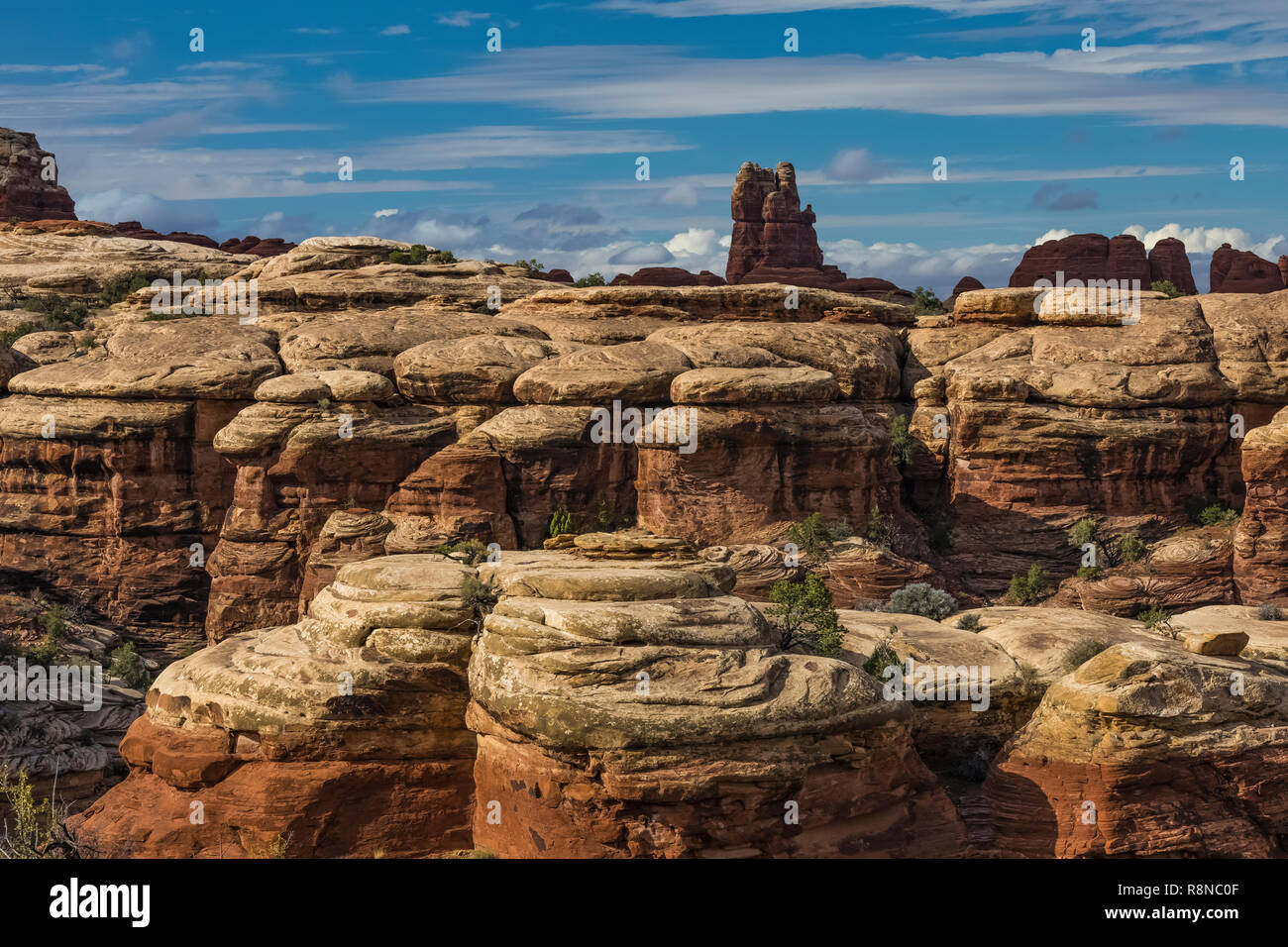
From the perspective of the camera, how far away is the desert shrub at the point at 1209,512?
47.5 meters

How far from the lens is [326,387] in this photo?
1770 inches

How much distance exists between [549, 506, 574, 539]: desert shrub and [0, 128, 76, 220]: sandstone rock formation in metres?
53.9

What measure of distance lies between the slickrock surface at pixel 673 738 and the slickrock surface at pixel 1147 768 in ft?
6.67

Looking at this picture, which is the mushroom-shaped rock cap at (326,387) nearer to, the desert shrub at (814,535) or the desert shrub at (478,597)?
the desert shrub at (814,535)

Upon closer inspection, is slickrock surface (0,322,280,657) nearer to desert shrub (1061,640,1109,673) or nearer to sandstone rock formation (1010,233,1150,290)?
desert shrub (1061,640,1109,673)

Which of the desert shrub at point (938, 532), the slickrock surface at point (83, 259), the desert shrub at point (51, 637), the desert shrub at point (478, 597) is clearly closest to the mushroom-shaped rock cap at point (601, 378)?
the desert shrub at point (938, 532)

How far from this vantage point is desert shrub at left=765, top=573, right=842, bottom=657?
29.8m

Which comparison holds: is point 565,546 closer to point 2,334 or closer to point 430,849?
point 430,849

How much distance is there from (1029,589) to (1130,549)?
13.4 ft

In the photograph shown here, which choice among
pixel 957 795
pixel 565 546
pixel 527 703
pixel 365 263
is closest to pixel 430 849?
pixel 527 703

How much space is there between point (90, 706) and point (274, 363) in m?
14.0

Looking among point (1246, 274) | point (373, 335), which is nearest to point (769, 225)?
point (1246, 274)

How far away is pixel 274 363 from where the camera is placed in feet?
156

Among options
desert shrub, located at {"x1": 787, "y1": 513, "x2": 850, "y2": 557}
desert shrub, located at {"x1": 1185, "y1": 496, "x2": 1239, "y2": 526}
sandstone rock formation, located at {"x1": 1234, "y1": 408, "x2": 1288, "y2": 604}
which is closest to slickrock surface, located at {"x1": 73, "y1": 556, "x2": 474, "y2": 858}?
desert shrub, located at {"x1": 787, "y1": 513, "x2": 850, "y2": 557}
